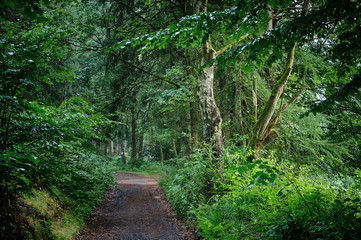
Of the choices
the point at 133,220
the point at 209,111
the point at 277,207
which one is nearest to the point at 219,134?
the point at 209,111

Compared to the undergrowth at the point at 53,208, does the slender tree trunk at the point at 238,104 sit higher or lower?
higher

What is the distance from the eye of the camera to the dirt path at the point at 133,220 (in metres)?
6.00

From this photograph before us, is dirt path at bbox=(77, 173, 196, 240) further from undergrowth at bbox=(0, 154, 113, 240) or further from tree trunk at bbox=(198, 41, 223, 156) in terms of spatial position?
tree trunk at bbox=(198, 41, 223, 156)

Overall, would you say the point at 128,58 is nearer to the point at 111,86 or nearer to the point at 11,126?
the point at 111,86

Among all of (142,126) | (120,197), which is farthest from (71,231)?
(142,126)

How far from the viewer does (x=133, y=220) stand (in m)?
7.37

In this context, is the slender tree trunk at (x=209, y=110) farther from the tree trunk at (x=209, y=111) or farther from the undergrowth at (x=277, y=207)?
the undergrowth at (x=277, y=207)

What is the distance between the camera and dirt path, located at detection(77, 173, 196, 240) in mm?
5998

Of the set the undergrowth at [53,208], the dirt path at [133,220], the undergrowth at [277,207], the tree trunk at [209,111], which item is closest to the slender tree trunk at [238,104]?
the tree trunk at [209,111]

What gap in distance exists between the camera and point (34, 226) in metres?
4.39

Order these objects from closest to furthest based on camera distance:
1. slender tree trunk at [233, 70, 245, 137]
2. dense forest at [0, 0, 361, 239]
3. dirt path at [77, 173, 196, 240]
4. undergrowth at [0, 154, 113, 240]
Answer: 1. dense forest at [0, 0, 361, 239]
2. undergrowth at [0, 154, 113, 240]
3. dirt path at [77, 173, 196, 240]
4. slender tree trunk at [233, 70, 245, 137]

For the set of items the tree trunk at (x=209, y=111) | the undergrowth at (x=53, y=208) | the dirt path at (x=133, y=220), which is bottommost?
the dirt path at (x=133, y=220)

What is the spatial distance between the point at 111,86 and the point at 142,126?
4275 millimetres

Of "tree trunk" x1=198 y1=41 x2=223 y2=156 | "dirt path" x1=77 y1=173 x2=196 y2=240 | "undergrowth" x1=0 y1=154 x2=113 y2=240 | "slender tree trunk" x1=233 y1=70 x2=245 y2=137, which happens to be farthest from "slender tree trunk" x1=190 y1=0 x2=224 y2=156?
"undergrowth" x1=0 y1=154 x2=113 y2=240
